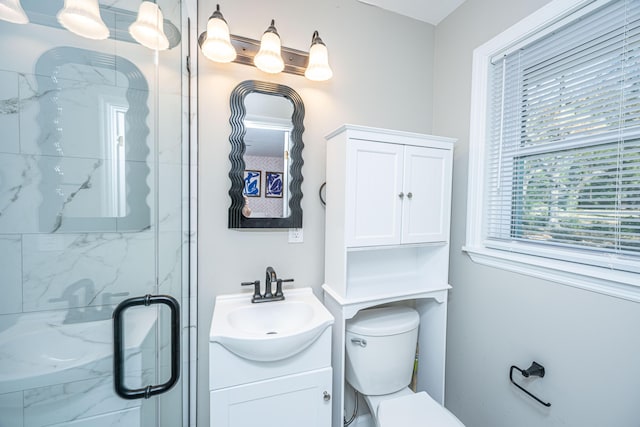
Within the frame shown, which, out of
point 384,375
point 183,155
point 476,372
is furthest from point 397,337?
point 183,155

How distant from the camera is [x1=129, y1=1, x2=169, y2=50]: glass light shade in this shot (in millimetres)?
847

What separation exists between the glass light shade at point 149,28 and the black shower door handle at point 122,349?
86 centimetres

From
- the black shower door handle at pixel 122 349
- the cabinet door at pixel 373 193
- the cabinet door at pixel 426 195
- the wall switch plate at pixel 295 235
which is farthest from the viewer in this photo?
the wall switch plate at pixel 295 235

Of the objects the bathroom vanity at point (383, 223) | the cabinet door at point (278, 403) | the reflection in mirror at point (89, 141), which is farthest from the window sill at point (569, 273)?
the reflection in mirror at point (89, 141)

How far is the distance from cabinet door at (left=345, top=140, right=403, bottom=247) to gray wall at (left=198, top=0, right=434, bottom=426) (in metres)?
0.33

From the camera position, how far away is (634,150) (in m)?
0.94

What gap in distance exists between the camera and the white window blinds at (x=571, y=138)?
3.15ft

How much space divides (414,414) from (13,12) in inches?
75.0

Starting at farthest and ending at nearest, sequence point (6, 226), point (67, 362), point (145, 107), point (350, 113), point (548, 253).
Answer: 1. point (350, 113)
2. point (548, 253)
3. point (145, 107)
4. point (67, 362)
5. point (6, 226)

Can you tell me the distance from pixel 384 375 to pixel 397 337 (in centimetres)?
22

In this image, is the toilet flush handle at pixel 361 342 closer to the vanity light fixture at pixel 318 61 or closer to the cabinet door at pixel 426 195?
the cabinet door at pixel 426 195

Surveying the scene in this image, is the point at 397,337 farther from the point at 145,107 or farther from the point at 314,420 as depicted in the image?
the point at 145,107

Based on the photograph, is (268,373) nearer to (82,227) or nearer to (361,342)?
A: (361,342)

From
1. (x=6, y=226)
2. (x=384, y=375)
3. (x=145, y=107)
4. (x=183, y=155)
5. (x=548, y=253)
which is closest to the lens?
(x=6, y=226)
